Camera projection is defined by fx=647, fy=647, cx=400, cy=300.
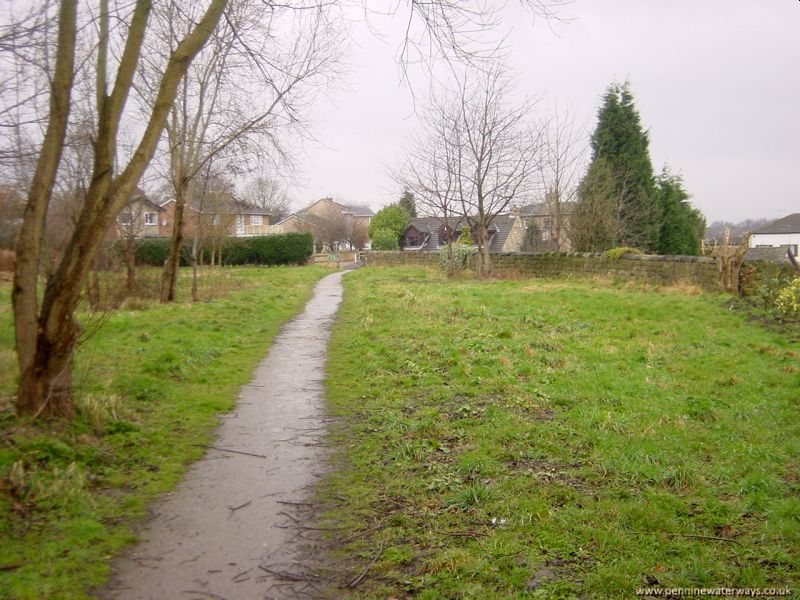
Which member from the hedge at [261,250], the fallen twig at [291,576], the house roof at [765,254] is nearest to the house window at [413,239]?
the hedge at [261,250]

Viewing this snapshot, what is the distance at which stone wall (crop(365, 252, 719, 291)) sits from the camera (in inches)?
727

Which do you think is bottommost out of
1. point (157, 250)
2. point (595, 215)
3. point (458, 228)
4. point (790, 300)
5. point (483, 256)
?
point (790, 300)

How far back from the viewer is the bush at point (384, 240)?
51.7 metres

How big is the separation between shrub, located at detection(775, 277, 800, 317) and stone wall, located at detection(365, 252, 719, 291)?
14.6 feet

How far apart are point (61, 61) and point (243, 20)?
144 inches

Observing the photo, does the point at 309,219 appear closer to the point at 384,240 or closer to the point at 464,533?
the point at 384,240

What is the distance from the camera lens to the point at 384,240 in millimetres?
51719

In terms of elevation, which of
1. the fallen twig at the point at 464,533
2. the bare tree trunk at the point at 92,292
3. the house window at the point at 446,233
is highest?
the house window at the point at 446,233

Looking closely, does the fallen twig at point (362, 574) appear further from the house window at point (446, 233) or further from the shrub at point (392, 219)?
the shrub at point (392, 219)

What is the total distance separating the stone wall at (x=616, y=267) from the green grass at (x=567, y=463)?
7.42 m

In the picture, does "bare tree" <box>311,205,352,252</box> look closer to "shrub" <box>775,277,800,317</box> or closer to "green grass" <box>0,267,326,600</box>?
"green grass" <box>0,267,326,600</box>

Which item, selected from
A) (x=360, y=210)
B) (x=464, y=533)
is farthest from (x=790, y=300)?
(x=360, y=210)

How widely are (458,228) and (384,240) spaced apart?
6.06 m

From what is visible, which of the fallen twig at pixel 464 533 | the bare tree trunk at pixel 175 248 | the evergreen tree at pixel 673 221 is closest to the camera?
the fallen twig at pixel 464 533
